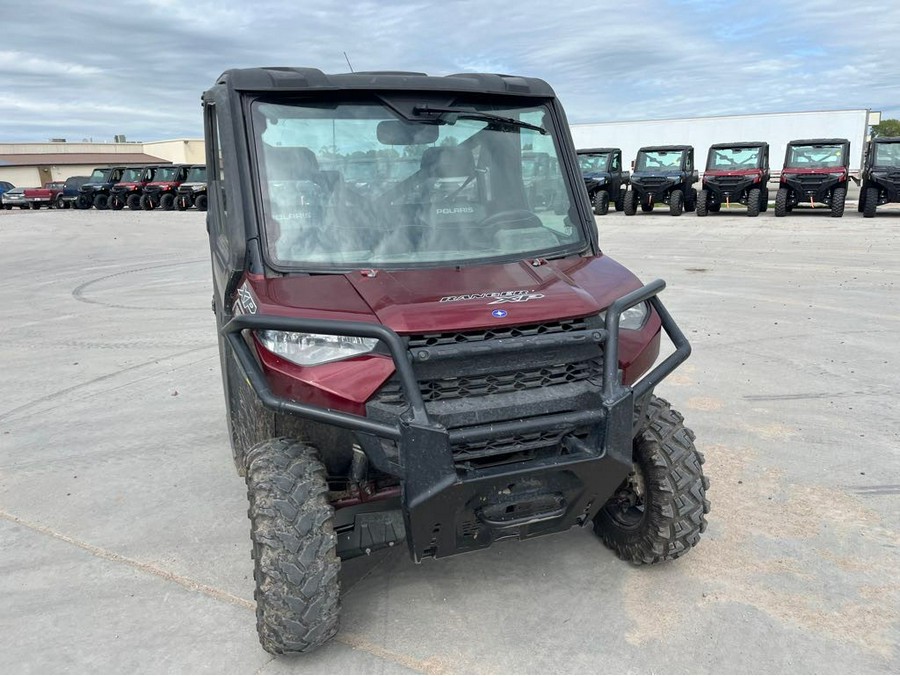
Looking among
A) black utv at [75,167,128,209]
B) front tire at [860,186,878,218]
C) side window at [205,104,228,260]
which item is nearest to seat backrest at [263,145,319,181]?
side window at [205,104,228,260]

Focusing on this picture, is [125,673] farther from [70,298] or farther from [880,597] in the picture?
[70,298]

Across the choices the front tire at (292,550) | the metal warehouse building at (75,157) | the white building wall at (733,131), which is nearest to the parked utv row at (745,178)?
the white building wall at (733,131)

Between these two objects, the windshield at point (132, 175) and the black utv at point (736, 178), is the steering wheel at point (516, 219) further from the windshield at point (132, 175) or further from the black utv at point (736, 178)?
the windshield at point (132, 175)

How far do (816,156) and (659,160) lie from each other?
14.8 ft

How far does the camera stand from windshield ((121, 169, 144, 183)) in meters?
31.1

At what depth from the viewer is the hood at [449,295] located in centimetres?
259

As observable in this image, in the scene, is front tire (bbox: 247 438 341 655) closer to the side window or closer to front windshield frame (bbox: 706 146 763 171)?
the side window

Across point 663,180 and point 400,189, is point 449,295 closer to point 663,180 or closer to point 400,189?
point 400,189

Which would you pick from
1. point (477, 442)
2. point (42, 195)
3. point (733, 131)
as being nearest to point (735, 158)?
point (733, 131)

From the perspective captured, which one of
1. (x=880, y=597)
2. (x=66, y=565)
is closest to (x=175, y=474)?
(x=66, y=565)

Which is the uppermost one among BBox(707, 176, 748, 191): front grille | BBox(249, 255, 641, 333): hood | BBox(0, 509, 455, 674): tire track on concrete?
BBox(707, 176, 748, 191): front grille

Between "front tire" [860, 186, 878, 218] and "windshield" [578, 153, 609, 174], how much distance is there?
770 cm

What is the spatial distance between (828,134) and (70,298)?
99.7 ft

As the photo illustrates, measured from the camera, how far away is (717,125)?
107ft
